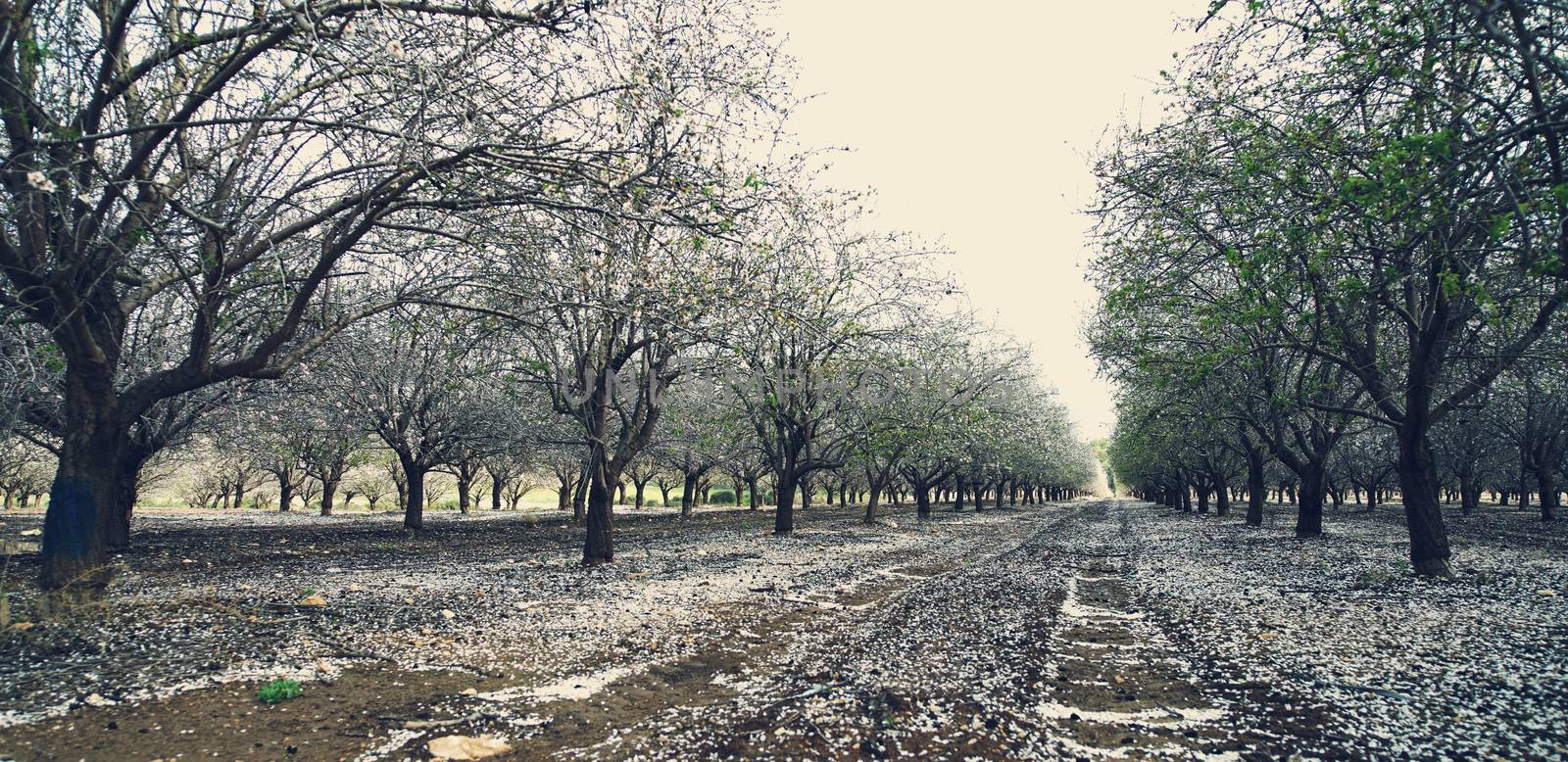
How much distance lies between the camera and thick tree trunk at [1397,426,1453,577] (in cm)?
1338

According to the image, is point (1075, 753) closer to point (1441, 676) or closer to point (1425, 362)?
point (1441, 676)

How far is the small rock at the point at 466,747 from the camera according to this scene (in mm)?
5172

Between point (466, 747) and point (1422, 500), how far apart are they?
16250 millimetres

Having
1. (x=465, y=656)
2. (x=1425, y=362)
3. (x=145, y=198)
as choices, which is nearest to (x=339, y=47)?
(x=145, y=198)

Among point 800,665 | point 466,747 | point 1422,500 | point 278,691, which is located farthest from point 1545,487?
point 278,691

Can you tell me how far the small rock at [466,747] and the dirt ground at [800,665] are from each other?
170 millimetres

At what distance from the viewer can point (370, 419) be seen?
25.4 metres

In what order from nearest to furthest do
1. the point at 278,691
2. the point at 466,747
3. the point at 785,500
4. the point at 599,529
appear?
the point at 466,747
the point at 278,691
the point at 599,529
the point at 785,500

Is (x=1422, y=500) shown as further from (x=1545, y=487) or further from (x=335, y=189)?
(x=1545, y=487)

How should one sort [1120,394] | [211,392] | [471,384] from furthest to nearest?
1. [1120,394]
2. [471,384]
3. [211,392]

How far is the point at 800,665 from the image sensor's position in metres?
7.81

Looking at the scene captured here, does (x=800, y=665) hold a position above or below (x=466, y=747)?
below

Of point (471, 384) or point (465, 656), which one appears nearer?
point (465, 656)

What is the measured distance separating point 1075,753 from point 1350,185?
5.74 m
